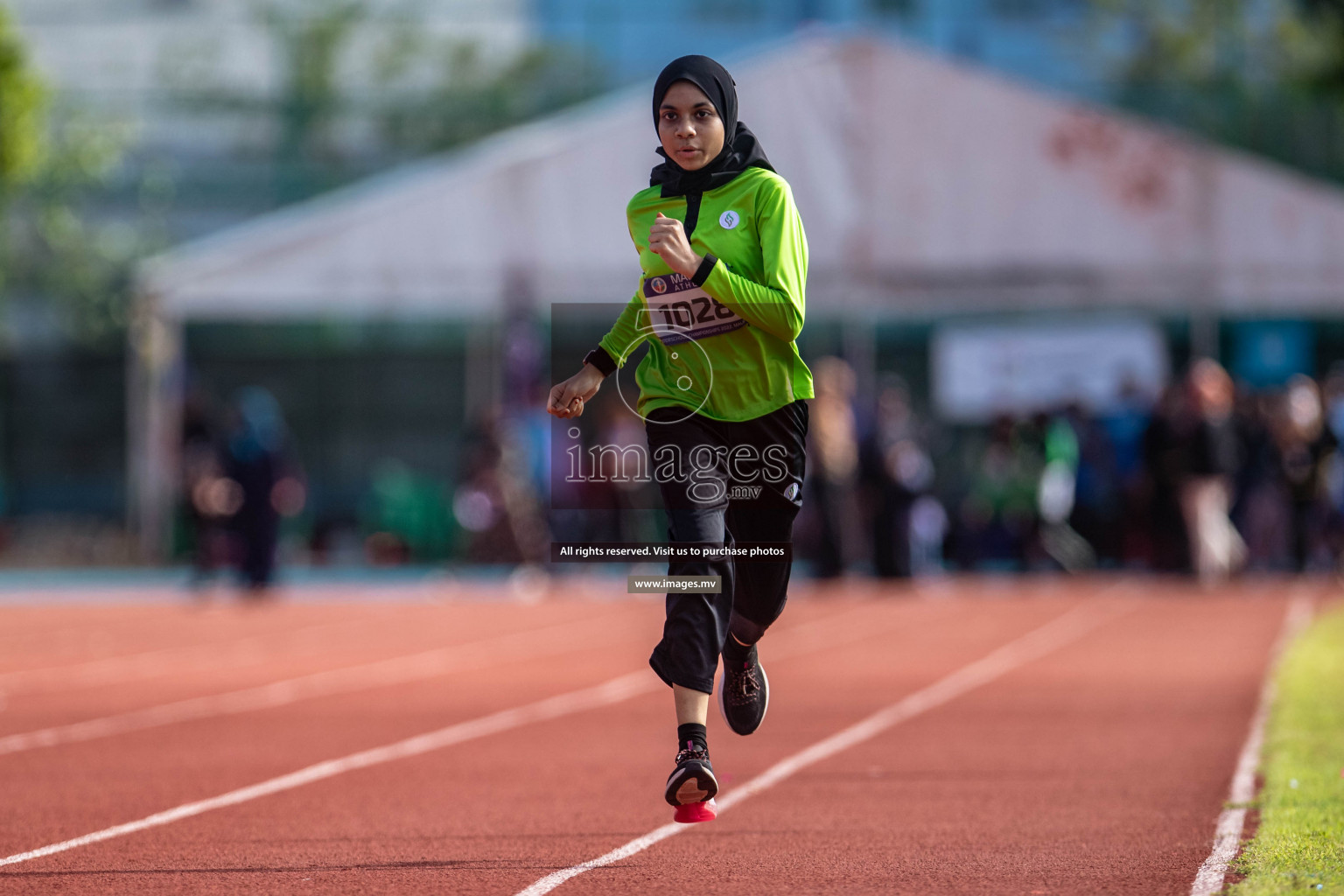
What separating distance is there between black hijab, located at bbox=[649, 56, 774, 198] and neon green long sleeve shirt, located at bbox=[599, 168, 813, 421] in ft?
0.10

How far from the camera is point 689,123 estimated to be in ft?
16.7

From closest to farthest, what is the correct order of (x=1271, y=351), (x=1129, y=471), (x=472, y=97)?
(x=1129, y=471) < (x=1271, y=351) < (x=472, y=97)

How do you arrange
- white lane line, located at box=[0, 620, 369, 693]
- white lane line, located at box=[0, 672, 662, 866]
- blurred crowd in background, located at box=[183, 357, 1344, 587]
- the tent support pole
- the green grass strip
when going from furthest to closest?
the tent support pole < blurred crowd in background, located at box=[183, 357, 1344, 587] < white lane line, located at box=[0, 620, 369, 693] < white lane line, located at box=[0, 672, 662, 866] < the green grass strip

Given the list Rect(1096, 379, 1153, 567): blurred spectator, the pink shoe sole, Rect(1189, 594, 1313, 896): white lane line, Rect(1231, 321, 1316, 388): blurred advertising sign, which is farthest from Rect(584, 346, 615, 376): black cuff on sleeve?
Rect(1231, 321, 1316, 388): blurred advertising sign

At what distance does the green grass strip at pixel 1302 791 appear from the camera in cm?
505

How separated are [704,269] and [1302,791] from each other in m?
3.08

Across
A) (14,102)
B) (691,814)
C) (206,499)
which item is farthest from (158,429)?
(691,814)

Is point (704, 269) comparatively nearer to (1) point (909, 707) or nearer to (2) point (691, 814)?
(2) point (691, 814)

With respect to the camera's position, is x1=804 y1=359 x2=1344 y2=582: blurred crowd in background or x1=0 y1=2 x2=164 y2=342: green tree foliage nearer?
x1=804 y1=359 x2=1344 y2=582: blurred crowd in background

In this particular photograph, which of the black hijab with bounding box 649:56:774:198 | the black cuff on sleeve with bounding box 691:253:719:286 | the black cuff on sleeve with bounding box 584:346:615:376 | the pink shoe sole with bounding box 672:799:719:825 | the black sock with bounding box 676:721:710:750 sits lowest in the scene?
the pink shoe sole with bounding box 672:799:719:825

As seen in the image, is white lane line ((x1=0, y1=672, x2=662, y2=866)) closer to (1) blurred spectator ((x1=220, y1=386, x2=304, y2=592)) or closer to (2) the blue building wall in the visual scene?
(1) blurred spectator ((x1=220, y1=386, x2=304, y2=592))

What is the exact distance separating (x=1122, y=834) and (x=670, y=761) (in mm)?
2452

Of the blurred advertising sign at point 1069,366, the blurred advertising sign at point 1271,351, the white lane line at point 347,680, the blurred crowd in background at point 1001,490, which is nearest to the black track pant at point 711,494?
the white lane line at point 347,680

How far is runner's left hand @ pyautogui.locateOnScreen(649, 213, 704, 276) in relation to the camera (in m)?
4.91
